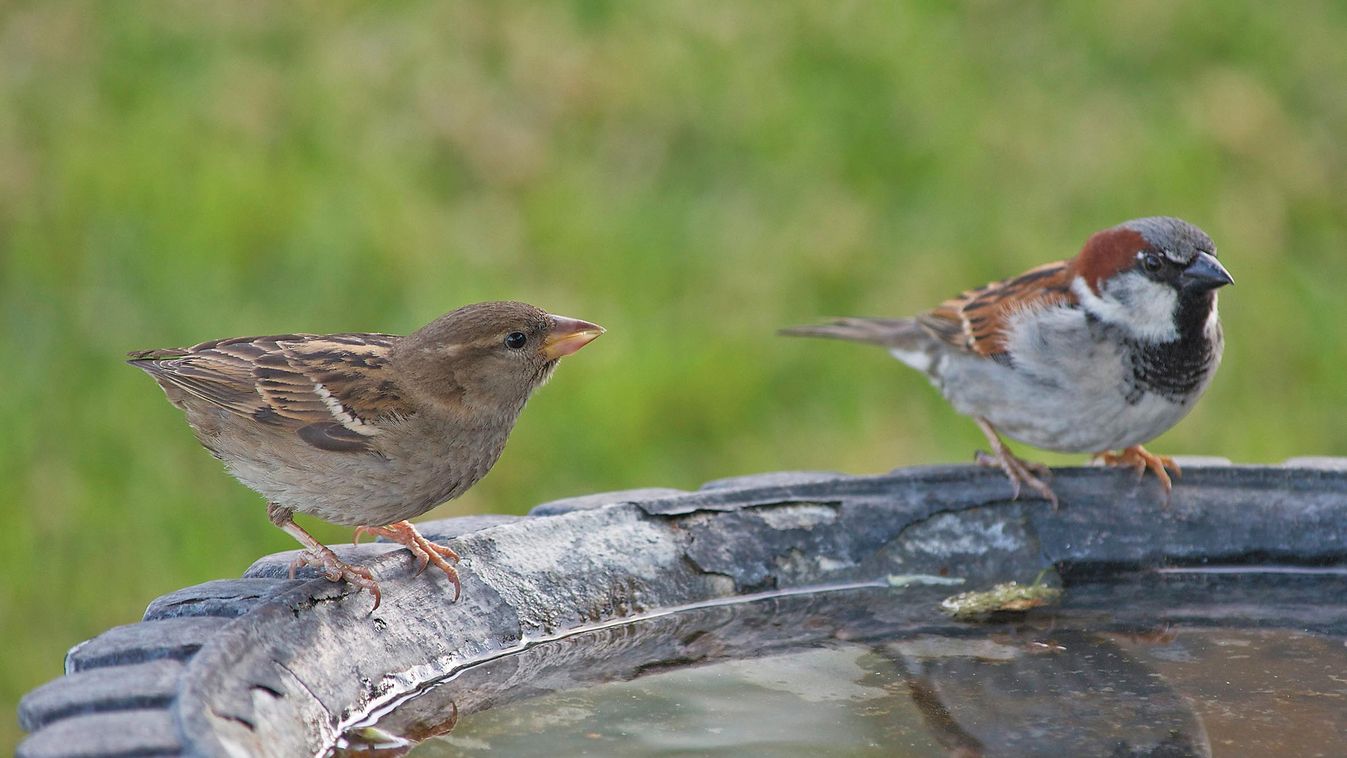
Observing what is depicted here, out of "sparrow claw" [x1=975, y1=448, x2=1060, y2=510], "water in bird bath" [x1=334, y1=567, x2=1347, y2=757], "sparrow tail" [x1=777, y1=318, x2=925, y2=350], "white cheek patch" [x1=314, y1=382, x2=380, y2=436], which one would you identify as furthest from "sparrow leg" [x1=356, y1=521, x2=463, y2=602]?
"sparrow tail" [x1=777, y1=318, x2=925, y2=350]

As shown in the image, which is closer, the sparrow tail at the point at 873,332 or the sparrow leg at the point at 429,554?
the sparrow leg at the point at 429,554

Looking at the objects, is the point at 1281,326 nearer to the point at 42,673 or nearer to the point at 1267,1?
the point at 1267,1

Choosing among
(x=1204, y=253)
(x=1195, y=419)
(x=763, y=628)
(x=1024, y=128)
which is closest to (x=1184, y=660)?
Answer: (x=763, y=628)

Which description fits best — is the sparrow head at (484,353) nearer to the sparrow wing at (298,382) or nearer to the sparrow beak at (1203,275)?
the sparrow wing at (298,382)

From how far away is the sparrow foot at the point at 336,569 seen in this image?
252 cm

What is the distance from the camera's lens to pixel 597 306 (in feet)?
17.4

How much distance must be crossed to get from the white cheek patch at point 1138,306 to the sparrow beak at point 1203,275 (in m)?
0.06

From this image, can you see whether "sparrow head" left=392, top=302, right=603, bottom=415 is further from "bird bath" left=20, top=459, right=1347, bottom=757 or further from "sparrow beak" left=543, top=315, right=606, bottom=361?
"bird bath" left=20, top=459, right=1347, bottom=757

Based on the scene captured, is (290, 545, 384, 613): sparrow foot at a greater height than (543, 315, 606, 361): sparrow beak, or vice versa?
(543, 315, 606, 361): sparrow beak

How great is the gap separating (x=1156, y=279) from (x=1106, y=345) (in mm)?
187

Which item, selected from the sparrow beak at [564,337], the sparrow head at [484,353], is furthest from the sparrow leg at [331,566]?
the sparrow beak at [564,337]

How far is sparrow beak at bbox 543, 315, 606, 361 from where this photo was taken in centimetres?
309

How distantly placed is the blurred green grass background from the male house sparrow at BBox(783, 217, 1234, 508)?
957 mm

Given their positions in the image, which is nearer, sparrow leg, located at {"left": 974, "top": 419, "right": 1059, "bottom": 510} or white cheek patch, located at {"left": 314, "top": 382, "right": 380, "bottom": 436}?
white cheek patch, located at {"left": 314, "top": 382, "right": 380, "bottom": 436}
